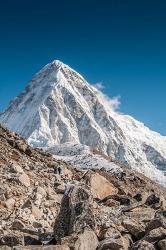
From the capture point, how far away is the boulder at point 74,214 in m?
18.5

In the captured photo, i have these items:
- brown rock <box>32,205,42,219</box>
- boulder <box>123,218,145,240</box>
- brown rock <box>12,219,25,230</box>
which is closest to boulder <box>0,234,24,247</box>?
boulder <box>123,218,145,240</box>

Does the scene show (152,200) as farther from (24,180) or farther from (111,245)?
(111,245)

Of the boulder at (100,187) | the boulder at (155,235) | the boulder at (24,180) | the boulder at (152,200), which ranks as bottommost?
the boulder at (155,235)

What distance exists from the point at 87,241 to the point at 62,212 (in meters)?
2.52

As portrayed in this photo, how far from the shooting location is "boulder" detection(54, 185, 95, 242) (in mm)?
18516

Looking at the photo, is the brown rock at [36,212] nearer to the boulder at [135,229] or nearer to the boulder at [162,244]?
the boulder at [135,229]

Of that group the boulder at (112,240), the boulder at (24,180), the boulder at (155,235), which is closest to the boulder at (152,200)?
the boulder at (24,180)

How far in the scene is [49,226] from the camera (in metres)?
23.8

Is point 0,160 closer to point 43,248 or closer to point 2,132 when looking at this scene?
point 2,132

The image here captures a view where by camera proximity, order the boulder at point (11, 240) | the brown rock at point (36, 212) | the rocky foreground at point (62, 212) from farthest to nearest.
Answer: the brown rock at point (36, 212)
the boulder at point (11, 240)
the rocky foreground at point (62, 212)

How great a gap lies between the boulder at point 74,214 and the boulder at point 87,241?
0.72 m

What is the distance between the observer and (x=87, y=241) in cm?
1695

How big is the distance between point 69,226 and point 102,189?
1904 centimetres

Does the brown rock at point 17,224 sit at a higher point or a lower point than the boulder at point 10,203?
lower
